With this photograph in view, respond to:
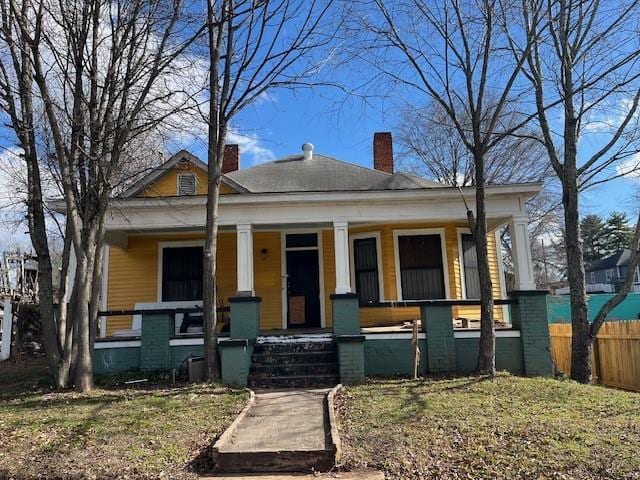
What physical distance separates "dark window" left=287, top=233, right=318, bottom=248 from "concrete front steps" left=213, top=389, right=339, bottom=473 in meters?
6.51

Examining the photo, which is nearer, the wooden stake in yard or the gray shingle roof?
the wooden stake in yard

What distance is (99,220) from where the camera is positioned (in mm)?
8617

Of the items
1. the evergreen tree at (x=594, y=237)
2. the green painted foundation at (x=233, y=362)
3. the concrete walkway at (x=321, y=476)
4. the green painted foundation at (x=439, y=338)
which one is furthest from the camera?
the evergreen tree at (x=594, y=237)

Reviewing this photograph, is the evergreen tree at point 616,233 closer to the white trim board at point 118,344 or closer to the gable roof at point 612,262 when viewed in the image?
the gable roof at point 612,262

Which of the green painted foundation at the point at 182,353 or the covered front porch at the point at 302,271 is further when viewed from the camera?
the covered front porch at the point at 302,271

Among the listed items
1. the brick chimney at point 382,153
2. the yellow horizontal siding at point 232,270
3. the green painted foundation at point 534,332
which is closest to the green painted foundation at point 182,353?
the yellow horizontal siding at point 232,270

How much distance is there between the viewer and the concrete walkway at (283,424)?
5316 mm

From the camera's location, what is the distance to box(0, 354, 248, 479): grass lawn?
500cm

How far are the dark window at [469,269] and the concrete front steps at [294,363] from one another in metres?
4.47

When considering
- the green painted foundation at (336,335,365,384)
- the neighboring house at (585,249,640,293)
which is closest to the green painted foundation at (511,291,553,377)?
the green painted foundation at (336,335,365,384)

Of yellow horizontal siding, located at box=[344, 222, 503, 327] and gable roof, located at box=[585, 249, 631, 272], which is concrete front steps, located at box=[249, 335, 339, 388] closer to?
yellow horizontal siding, located at box=[344, 222, 503, 327]

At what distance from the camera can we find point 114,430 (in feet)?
19.5

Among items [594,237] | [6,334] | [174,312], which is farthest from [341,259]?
[594,237]

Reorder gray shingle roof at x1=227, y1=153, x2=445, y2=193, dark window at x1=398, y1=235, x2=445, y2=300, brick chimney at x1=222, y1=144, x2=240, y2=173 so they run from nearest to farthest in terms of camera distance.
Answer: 1. dark window at x1=398, y1=235, x2=445, y2=300
2. gray shingle roof at x1=227, y1=153, x2=445, y2=193
3. brick chimney at x1=222, y1=144, x2=240, y2=173
